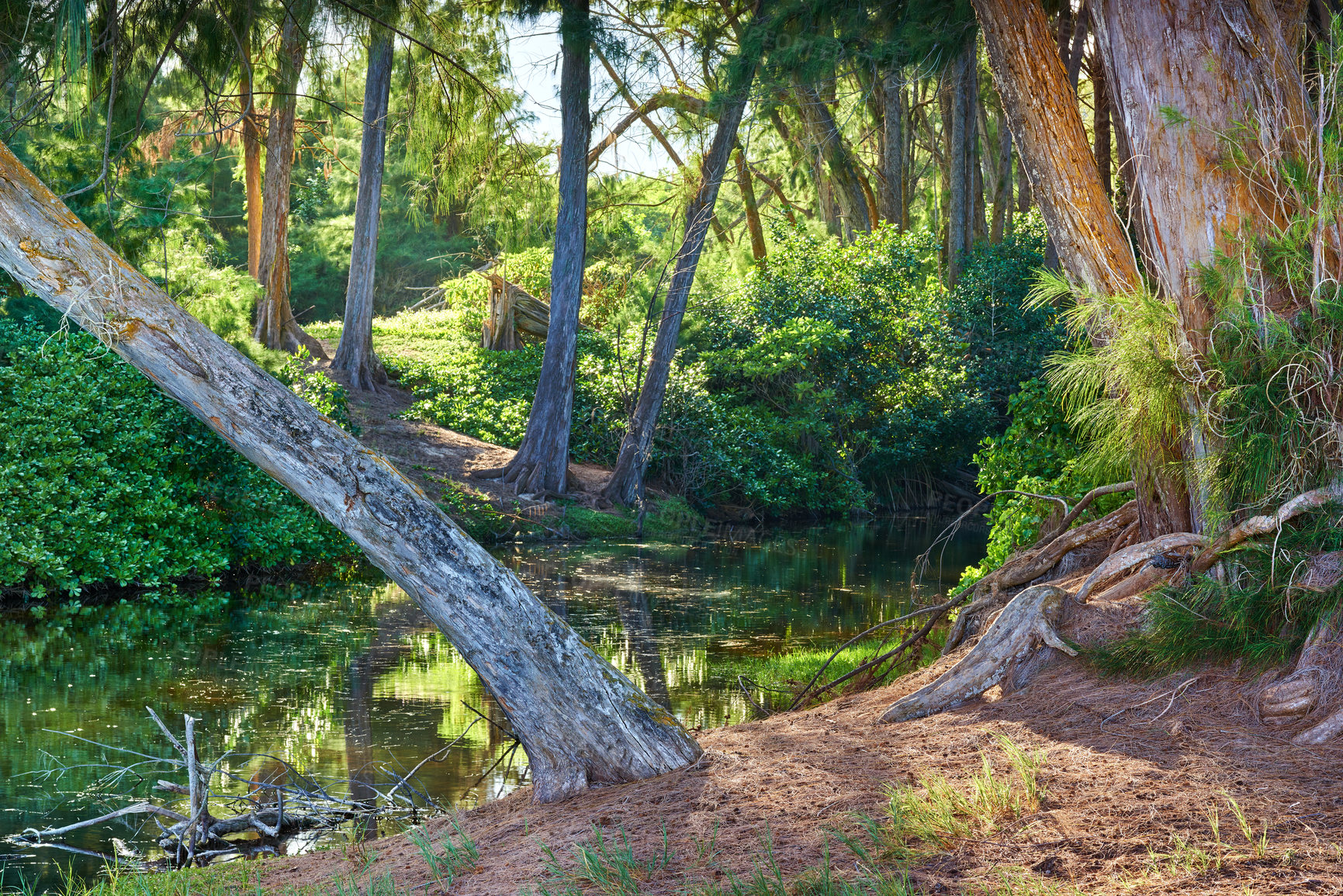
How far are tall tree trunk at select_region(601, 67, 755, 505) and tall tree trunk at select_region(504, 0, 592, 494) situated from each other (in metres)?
1.02

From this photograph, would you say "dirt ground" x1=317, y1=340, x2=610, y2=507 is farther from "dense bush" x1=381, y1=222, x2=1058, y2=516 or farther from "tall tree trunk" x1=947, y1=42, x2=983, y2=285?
"tall tree trunk" x1=947, y1=42, x2=983, y2=285

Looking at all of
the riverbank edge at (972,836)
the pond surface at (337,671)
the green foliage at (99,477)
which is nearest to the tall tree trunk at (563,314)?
the pond surface at (337,671)

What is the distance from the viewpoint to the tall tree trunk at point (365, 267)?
61.7 ft

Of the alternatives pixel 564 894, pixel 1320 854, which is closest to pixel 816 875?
pixel 564 894

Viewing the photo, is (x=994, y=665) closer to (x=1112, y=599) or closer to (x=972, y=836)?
(x=1112, y=599)

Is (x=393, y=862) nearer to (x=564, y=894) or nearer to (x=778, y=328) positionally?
(x=564, y=894)

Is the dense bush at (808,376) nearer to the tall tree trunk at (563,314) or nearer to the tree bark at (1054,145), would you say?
the tall tree trunk at (563,314)

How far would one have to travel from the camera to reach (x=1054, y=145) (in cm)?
568

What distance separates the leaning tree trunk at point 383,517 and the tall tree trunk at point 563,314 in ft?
39.6

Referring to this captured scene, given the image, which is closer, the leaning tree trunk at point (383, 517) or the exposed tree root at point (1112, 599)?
the exposed tree root at point (1112, 599)

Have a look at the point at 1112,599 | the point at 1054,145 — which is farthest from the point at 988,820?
the point at 1054,145

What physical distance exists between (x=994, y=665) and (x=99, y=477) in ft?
28.7

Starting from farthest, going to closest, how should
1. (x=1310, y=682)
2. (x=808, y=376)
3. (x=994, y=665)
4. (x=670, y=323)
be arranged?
(x=808, y=376) → (x=670, y=323) → (x=994, y=665) → (x=1310, y=682)

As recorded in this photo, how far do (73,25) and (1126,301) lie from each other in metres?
5.43
